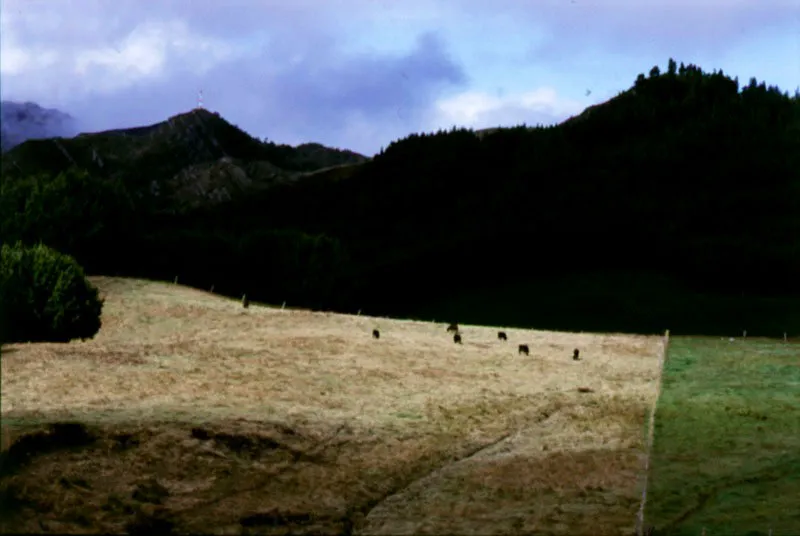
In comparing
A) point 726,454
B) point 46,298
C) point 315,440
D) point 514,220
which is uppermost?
point 514,220

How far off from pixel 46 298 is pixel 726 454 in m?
14.7

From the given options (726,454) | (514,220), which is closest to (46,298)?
(726,454)

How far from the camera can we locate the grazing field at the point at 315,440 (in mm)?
6531

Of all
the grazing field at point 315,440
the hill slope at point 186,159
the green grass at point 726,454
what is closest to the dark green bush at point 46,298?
the grazing field at point 315,440

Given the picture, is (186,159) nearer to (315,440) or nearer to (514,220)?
(514,220)

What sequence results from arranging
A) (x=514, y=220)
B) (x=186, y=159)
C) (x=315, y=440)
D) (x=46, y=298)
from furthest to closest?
(x=186, y=159)
(x=514, y=220)
(x=46, y=298)
(x=315, y=440)

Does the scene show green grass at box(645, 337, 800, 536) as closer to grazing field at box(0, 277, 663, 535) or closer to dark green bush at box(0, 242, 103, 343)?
grazing field at box(0, 277, 663, 535)

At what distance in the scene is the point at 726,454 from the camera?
1059cm

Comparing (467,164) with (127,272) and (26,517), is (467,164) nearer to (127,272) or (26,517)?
(127,272)

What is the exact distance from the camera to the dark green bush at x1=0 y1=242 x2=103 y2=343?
66.5ft

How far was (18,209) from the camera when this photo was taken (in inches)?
1369

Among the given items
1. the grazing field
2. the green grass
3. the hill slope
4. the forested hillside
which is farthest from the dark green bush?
the hill slope

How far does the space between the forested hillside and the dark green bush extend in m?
13.3

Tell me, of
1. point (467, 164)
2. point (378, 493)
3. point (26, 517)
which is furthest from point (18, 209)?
point (467, 164)
